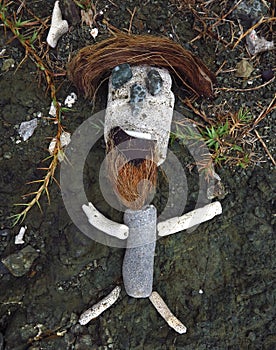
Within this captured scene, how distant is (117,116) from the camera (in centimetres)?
198

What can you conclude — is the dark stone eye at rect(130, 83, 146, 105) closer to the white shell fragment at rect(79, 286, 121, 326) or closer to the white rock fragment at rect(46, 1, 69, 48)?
the white rock fragment at rect(46, 1, 69, 48)

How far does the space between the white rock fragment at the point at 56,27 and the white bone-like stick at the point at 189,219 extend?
942 mm

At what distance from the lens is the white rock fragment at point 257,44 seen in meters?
2.22

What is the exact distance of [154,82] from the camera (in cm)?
197

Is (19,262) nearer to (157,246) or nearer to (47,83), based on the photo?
(157,246)

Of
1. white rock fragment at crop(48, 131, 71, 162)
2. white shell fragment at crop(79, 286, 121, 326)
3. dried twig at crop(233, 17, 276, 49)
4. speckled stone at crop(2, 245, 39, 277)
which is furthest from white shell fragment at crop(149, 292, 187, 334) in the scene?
dried twig at crop(233, 17, 276, 49)

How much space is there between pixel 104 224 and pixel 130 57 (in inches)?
28.1

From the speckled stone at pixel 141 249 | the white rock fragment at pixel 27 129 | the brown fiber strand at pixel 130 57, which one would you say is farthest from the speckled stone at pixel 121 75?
the speckled stone at pixel 141 249

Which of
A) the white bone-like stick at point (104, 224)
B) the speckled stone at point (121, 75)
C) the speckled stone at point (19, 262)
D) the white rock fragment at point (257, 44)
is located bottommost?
the speckled stone at point (19, 262)

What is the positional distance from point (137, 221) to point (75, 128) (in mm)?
507

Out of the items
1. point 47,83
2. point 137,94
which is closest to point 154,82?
point 137,94

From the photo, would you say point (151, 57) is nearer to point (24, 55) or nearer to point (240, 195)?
point (24, 55)

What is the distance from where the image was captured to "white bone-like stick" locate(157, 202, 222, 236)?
82.1 inches

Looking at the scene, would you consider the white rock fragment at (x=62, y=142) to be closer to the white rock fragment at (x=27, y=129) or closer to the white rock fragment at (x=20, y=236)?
the white rock fragment at (x=27, y=129)
